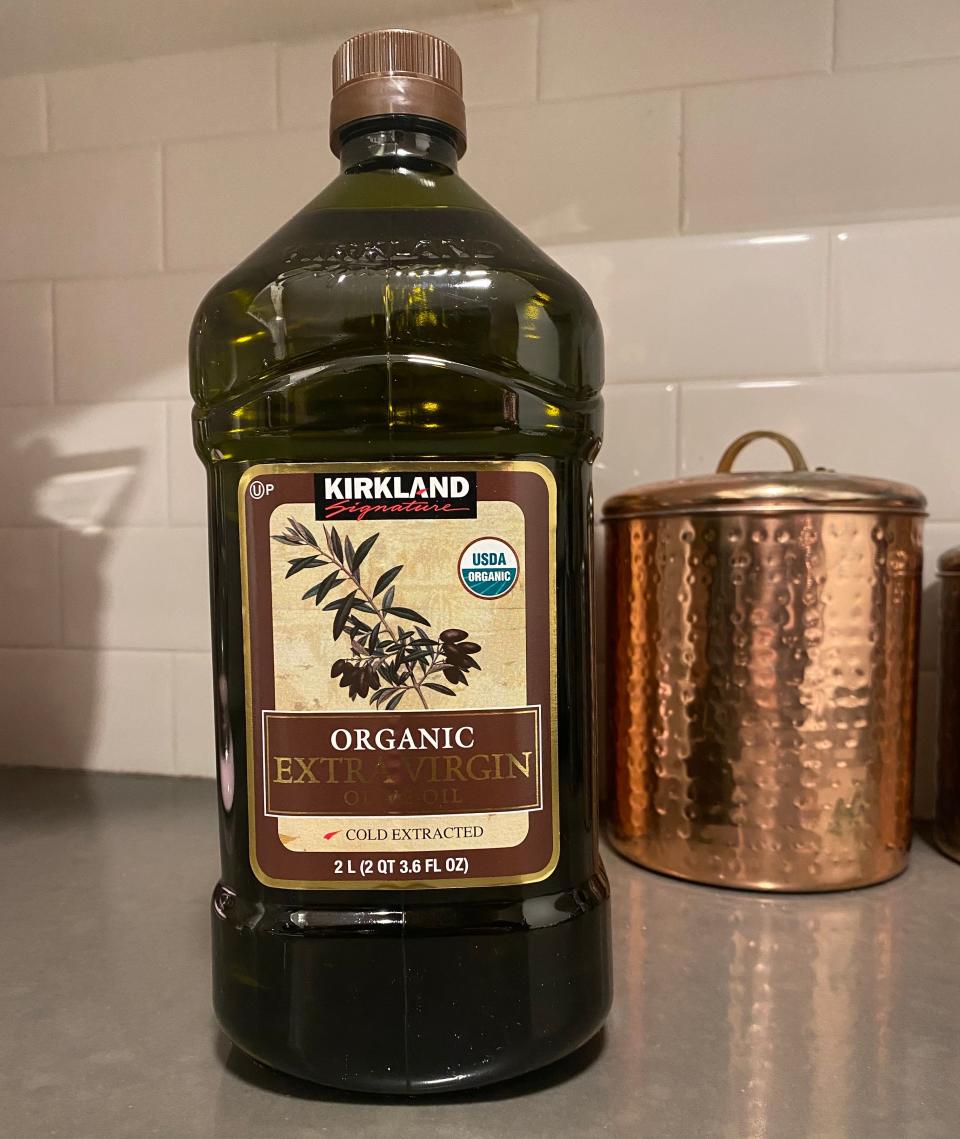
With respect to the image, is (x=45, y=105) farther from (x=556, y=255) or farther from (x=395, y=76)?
(x=395, y=76)

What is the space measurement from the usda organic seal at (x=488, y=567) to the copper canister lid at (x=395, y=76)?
202 millimetres

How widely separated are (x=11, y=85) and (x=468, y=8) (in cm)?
45

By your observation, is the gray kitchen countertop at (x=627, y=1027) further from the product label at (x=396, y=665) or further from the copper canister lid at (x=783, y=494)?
the copper canister lid at (x=783, y=494)

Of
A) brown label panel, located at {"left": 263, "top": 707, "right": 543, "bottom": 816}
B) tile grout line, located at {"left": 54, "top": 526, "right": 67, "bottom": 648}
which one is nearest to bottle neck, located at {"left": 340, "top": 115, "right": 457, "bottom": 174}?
brown label panel, located at {"left": 263, "top": 707, "right": 543, "bottom": 816}

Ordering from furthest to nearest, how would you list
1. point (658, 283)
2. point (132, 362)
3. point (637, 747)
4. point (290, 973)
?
point (132, 362), point (658, 283), point (637, 747), point (290, 973)

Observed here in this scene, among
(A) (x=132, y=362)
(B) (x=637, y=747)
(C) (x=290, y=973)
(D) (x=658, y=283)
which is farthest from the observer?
(A) (x=132, y=362)

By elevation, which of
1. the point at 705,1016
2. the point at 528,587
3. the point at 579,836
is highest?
the point at 528,587

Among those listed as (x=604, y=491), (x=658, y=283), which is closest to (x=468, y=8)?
(x=658, y=283)

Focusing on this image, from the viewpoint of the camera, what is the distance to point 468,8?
0.80 meters

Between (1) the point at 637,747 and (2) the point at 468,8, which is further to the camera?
(2) the point at 468,8

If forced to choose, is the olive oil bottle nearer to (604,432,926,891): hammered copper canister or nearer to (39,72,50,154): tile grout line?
(604,432,926,891): hammered copper canister

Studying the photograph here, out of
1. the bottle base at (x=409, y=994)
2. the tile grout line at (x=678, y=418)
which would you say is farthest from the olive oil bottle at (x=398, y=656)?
the tile grout line at (x=678, y=418)

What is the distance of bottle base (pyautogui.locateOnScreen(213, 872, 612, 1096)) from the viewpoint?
1.29 ft

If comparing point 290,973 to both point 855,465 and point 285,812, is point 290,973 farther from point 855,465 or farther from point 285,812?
point 855,465
